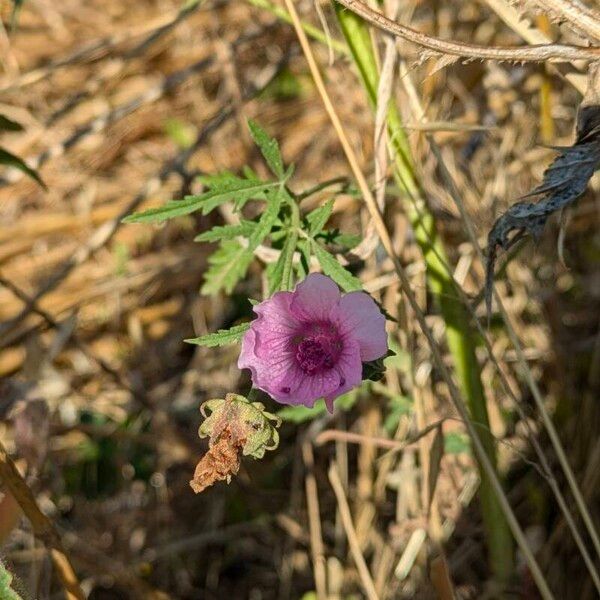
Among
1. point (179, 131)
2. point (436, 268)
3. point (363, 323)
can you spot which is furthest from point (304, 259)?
point (179, 131)

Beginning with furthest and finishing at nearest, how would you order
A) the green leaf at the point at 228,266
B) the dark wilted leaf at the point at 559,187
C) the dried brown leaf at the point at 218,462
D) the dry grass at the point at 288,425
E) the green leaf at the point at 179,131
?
the green leaf at the point at 179,131 < the dry grass at the point at 288,425 < the green leaf at the point at 228,266 < the dark wilted leaf at the point at 559,187 < the dried brown leaf at the point at 218,462

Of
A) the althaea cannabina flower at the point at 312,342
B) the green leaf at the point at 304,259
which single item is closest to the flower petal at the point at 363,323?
the althaea cannabina flower at the point at 312,342

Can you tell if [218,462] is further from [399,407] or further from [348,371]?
[399,407]

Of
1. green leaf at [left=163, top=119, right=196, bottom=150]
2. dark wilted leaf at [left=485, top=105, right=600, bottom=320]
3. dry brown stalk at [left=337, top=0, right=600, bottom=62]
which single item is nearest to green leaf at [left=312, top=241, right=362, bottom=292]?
dark wilted leaf at [left=485, top=105, right=600, bottom=320]

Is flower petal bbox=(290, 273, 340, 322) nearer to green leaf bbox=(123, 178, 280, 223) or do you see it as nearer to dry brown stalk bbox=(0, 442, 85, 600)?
green leaf bbox=(123, 178, 280, 223)

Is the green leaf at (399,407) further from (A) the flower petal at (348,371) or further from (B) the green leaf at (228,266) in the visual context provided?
(A) the flower petal at (348,371)
